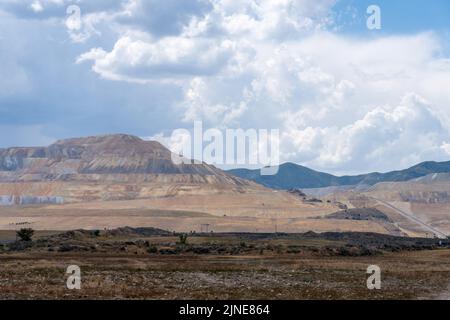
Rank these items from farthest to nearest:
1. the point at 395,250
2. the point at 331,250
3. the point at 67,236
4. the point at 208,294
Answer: the point at 67,236
the point at 395,250
the point at 331,250
the point at 208,294

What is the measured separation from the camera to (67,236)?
115 meters

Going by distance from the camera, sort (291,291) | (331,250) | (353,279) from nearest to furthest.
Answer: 1. (291,291)
2. (353,279)
3. (331,250)

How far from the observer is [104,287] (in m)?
36.5

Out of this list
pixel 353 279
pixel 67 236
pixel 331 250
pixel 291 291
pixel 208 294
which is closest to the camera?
pixel 208 294

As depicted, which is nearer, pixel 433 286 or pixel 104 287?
pixel 104 287

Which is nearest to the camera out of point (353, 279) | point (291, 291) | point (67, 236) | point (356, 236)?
point (291, 291)

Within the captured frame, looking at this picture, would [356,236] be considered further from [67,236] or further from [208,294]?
[208,294]
